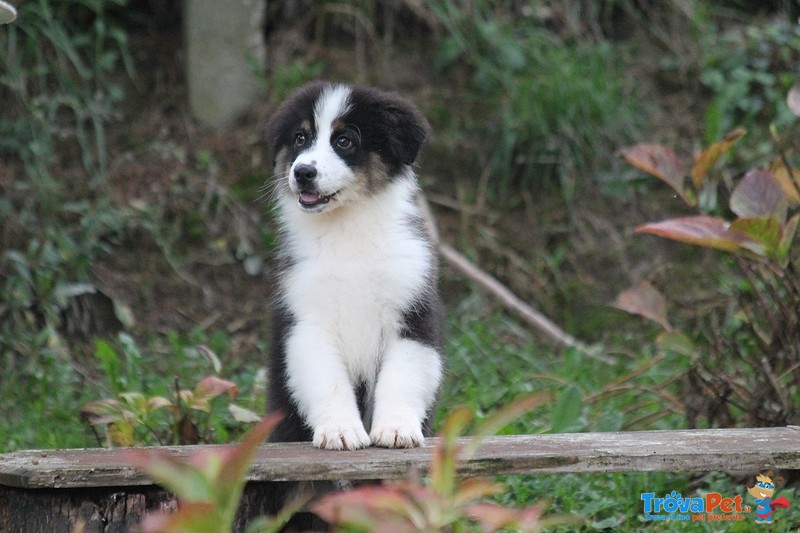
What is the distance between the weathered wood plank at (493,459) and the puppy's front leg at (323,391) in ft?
0.25

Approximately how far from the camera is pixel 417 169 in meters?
7.02

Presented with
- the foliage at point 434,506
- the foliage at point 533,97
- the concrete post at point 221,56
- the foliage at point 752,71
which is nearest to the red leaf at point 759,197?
the foliage at point 434,506

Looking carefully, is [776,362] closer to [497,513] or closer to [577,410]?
[577,410]

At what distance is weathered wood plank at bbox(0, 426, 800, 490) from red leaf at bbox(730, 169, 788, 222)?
906mm

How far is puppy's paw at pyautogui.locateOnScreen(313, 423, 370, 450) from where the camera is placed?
333cm

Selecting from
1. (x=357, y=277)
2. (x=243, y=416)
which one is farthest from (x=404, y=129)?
(x=243, y=416)

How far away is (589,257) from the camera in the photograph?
687 centimetres

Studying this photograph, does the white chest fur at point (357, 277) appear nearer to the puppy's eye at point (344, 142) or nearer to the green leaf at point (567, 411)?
the puppy's eye at point (344, 142)

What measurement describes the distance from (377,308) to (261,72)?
12.8 ft

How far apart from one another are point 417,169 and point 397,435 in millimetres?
3841

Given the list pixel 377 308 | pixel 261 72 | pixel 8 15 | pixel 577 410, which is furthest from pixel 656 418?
pixel 261 72

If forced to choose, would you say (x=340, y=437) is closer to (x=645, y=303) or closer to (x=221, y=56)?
(x=645, y=303)
